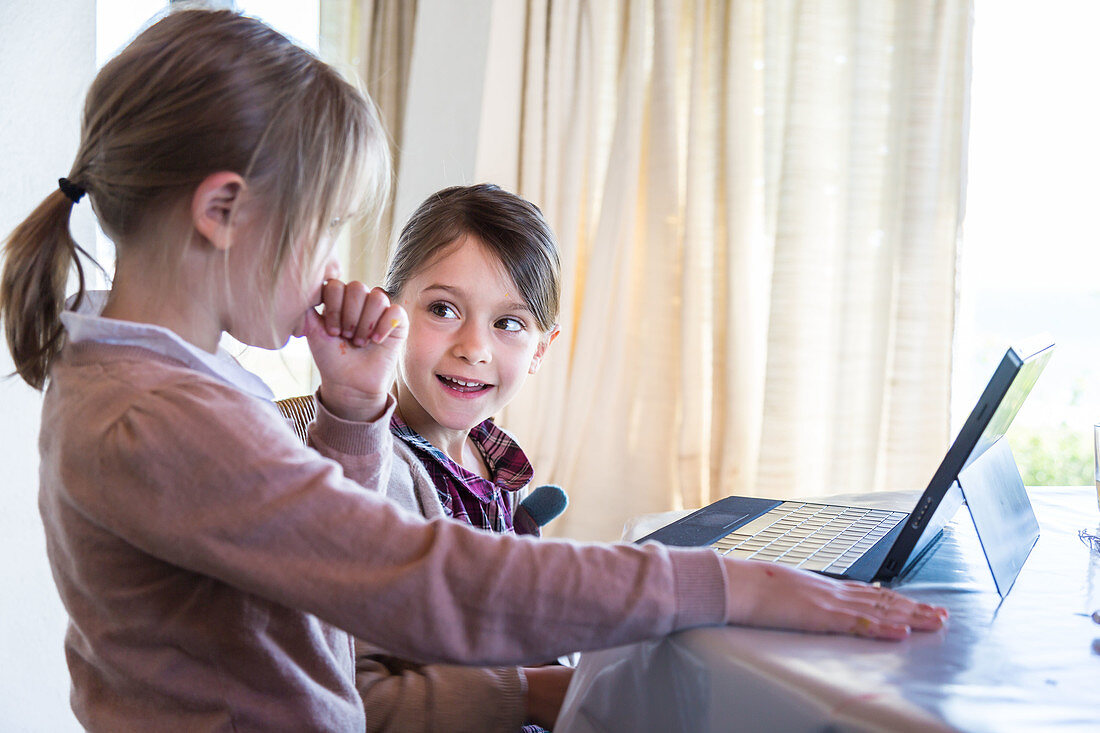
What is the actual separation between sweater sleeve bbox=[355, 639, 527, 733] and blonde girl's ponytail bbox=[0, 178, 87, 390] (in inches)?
16.7

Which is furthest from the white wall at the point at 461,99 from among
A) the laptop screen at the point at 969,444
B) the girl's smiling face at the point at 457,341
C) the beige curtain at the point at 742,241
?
the laptop screen at the point at 969,444

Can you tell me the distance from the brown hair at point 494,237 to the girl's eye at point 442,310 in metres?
0.07

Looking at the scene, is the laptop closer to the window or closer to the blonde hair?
the blonde hair

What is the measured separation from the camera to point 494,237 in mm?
1336

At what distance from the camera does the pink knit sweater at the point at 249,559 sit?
0.60 metres

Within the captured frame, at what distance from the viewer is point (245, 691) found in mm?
704

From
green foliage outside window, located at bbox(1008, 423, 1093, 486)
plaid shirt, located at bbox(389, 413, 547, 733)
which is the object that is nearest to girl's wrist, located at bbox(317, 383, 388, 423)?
plaid shirt, located at bbox(389, 413, 547, 733)

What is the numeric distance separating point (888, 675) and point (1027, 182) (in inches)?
108

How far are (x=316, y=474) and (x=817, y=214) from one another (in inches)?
95.0

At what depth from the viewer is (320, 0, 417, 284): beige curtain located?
2904 millimetres

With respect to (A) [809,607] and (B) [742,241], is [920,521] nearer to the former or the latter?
(A) [809,607]

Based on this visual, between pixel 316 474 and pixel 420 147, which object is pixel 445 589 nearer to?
pixel 316 474

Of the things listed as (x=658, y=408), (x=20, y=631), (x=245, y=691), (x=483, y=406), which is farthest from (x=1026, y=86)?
(x=20, y=631)

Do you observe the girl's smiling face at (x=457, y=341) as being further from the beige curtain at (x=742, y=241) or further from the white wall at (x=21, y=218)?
the beige curtain at (x=742, y=241)
